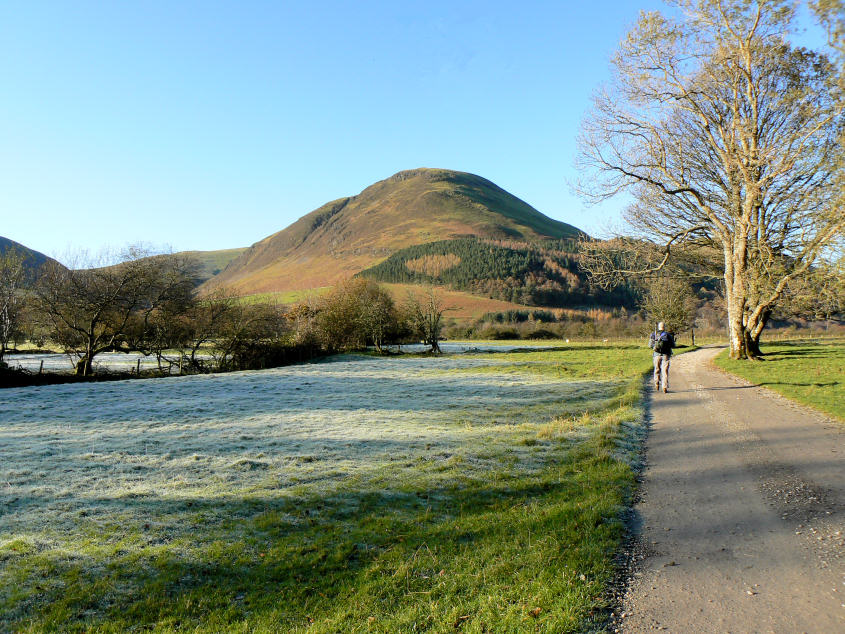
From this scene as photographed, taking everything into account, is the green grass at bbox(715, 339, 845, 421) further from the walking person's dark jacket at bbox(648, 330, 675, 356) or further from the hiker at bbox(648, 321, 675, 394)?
the walking person's dark jacket at bbox(648, 330, 675, 356)

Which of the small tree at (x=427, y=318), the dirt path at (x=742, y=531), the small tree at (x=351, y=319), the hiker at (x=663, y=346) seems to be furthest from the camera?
the small tree at (x=427, y=318)

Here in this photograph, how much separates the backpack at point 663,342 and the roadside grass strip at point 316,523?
3.45m

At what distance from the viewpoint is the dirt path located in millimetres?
3922

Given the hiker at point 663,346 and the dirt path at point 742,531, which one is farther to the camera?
the hiker at point 663,346

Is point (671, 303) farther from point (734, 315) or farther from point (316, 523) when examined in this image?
point (316, 523)

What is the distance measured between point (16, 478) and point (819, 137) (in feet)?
102

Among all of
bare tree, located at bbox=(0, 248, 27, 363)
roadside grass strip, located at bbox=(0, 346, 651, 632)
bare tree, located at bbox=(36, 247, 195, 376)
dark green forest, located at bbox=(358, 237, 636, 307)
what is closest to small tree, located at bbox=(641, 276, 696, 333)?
roadside grass strip, located at bbox=(0, 346, 651, 632)

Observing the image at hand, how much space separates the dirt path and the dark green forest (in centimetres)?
11887

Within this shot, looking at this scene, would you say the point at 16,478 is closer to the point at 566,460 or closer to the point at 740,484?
the point at 566,460

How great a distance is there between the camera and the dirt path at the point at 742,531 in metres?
3.92

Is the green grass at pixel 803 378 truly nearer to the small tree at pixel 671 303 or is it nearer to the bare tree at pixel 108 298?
the small tree at pixel 671 303

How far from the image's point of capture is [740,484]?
7062 millimetres

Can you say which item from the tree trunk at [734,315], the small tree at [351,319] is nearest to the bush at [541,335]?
the small tree at [351,319]

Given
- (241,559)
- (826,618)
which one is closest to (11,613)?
(241,559)
